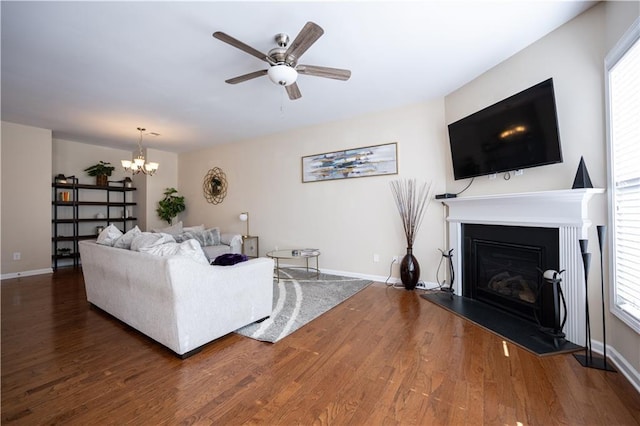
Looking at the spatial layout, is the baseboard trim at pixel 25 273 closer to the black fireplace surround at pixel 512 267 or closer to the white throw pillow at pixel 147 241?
the white throw pillow at pixel 147 241

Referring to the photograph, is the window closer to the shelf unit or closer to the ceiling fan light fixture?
the ceiling fan light fixture

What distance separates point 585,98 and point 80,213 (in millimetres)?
8073

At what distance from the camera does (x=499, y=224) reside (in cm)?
267

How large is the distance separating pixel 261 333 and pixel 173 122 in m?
3.80

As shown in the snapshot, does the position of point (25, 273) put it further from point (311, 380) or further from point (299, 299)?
point (311, 380)

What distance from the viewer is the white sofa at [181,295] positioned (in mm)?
1877

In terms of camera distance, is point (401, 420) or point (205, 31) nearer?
point (401, 420)

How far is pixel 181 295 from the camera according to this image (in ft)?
6.12

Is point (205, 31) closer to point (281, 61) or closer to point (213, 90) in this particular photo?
point (281, 61)

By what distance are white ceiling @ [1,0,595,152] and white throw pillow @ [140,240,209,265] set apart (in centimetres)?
179

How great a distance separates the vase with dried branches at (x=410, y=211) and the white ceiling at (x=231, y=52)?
1204mm

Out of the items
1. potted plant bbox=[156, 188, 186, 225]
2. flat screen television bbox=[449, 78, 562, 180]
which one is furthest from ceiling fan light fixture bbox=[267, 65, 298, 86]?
potted plant bbox=[156, 188, 186, 225]

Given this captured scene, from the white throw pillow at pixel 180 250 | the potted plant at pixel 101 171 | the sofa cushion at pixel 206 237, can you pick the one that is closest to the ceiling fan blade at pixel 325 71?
the white throw pillow at pixel 180 250

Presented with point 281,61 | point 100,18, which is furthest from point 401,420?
point 100,18
